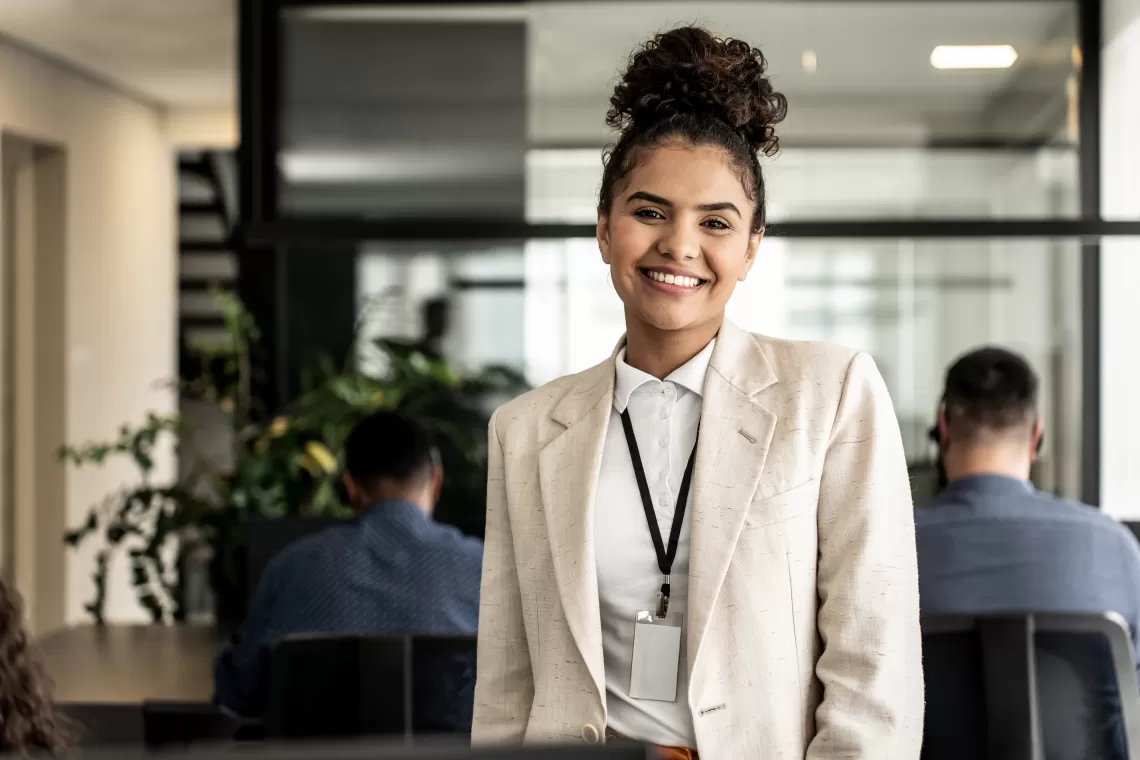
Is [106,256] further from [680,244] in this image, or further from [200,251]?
[680,244]

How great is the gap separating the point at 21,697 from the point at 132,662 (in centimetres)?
188

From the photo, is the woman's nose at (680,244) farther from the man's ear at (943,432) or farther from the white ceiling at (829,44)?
the white ceiling at (829,44)

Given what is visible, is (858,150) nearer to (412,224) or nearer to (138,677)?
(412,224)

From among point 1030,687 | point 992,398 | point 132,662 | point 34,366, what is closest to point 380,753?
point 1030,687

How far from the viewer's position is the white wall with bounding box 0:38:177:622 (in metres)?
6.22

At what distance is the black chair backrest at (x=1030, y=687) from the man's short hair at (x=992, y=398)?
1.91 ft

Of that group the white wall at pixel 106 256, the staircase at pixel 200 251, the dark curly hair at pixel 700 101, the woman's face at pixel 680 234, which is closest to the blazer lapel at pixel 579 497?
the woman's face at pixel 680 234

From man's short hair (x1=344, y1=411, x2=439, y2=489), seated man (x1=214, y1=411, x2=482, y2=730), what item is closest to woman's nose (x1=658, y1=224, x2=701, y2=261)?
seated man (x1=214, y1=411, x2=482, y2=730)

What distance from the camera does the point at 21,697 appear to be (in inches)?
43.8

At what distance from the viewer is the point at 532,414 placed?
4.57ft

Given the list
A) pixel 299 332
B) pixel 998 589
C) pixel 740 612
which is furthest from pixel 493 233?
pixel 740 612

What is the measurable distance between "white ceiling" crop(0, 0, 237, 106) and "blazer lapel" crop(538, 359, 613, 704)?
Answer: 4161 millimetres

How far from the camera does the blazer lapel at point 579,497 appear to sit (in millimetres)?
1232

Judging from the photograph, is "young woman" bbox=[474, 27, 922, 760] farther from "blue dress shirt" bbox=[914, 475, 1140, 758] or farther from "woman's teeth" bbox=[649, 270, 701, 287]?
"blue dress shirt" bbox=[914, 475, 1140, 758]
